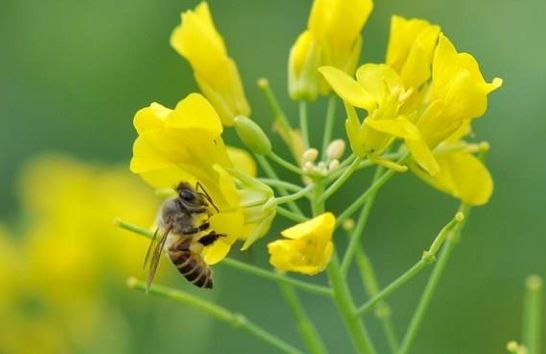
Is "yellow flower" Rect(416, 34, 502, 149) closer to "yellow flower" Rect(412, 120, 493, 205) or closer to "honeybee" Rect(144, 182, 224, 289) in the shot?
"yellow flower" Rect(412, 120, 493, 205)

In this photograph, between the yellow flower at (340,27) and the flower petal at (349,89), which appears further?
the yellow flower at (340,27)

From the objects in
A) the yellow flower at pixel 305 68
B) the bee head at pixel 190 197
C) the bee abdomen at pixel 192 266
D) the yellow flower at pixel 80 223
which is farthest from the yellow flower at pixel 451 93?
the yellow flower at pixel 80 223

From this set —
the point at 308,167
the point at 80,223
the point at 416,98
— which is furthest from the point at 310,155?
the point at 80,223

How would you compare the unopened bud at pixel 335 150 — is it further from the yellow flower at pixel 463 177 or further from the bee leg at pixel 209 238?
the bee leg at pixel 209 238

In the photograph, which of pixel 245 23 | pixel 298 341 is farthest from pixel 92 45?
pixel 298 341

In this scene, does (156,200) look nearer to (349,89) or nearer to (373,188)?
(373,188)
